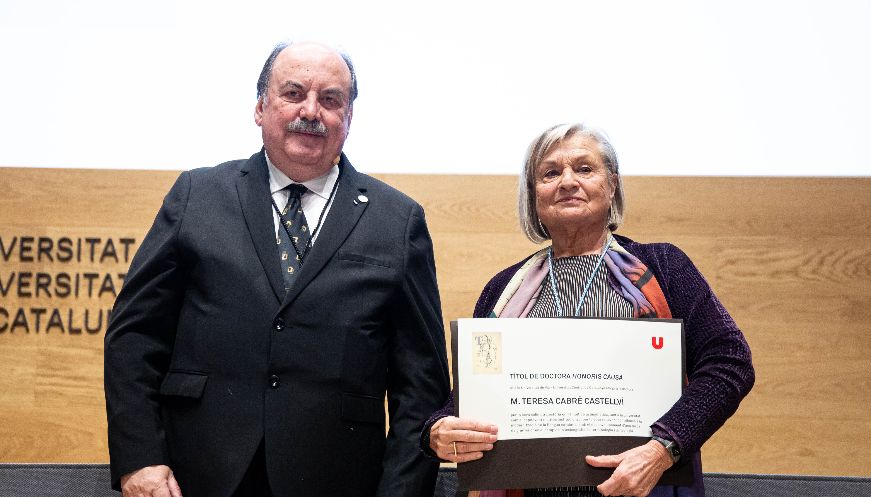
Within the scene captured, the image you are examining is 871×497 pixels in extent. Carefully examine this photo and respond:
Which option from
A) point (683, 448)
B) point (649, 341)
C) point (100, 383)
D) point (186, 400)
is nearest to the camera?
point (683, 448)

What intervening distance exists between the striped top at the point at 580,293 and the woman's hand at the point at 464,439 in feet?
1.00

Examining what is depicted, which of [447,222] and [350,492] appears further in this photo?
[447,222]

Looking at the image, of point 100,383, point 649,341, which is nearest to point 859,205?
point 649,341

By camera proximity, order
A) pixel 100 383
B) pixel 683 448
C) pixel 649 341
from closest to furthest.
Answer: pixel 683 448
pixel 649 341
pixel 100 383

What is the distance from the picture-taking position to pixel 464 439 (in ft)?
5.43

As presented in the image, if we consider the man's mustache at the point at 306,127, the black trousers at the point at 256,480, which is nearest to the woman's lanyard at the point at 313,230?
the man's mustache at the point at 306,127

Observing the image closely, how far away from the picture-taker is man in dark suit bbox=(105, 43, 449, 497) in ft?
5.89

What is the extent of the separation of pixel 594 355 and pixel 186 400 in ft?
2.64

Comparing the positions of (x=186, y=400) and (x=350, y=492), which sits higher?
(x=186, y=400)

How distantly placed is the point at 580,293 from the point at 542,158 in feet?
1.00

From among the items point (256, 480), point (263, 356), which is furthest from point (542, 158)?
point (256, 480)

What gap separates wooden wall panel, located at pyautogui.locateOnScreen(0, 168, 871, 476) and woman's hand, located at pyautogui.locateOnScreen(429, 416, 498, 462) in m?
1.41

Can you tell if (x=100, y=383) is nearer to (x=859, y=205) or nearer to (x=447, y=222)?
(x=447, y=222)

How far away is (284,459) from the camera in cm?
179
